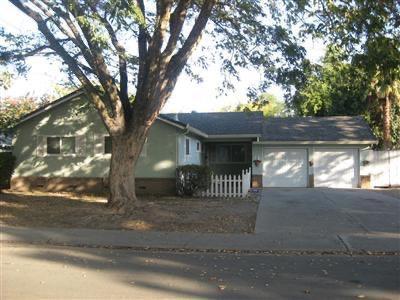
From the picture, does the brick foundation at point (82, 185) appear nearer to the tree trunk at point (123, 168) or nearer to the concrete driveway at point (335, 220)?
the concrete driveway at point (335, 220)

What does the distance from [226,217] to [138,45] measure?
18.3 ft

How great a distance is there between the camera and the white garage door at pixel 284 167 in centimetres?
2723

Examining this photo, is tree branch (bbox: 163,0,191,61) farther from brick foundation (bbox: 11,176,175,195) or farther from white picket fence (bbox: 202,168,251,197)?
brick foundation (bbox: 11,176,175,195)

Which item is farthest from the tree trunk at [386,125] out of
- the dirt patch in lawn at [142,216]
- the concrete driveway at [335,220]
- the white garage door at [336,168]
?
the dirt patch in lawn at [142,216]

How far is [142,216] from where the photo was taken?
1423 cm

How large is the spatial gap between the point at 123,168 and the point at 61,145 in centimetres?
970

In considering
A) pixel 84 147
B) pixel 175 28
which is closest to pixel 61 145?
pixel 84 147

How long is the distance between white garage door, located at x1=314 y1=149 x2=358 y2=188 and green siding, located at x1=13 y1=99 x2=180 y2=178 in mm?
8616

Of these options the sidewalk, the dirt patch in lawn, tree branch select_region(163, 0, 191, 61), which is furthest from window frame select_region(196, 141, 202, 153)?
the sidewalk

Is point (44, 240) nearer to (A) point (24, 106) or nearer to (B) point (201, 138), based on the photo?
(B) point (201, 138)

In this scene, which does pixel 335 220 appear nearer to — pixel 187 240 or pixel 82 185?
pixel 187 240

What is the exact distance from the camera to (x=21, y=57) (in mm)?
14539

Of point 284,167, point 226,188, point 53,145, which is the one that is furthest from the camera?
point 284,167

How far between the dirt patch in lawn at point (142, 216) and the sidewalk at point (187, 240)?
0.83 meters
